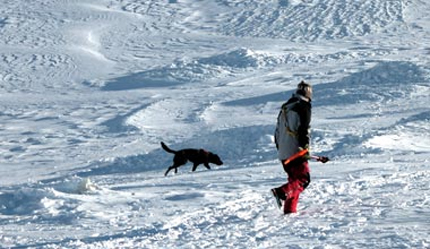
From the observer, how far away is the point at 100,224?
6703mm

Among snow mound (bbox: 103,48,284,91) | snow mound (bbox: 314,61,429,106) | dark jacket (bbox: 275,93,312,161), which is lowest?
snow mound (bbox: 103,48,284,91)

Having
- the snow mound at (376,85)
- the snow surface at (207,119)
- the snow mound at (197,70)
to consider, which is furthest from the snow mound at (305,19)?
the snow mound at (376,85)

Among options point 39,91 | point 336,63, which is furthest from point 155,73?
point 336,63

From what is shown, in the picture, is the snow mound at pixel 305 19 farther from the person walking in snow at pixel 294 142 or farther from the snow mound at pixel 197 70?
the person walking in snow at pixel 294 142

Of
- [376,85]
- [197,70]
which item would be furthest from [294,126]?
[197,70]

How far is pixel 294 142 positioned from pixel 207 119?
16677 mm

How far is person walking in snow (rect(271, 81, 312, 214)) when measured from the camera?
6.71m

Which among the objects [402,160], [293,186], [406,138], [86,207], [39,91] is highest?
[293,186]

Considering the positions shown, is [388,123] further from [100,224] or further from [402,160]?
[100,224]

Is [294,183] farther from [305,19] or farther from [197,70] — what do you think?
[305,19]

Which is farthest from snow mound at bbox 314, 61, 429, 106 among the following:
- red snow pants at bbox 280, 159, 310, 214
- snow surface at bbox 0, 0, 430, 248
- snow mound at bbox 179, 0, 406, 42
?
red snow pants at bbox 280, 159, 310, 214

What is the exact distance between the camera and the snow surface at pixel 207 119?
6531 millimetres

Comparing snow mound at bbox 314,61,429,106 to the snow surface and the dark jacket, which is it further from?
the dark jacket

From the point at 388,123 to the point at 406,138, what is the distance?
111 inches
